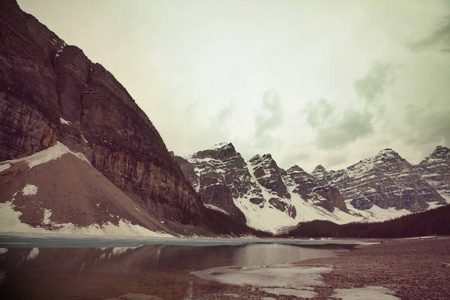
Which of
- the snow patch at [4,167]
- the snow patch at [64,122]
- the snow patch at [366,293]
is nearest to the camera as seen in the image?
the snow patch at [366,293]

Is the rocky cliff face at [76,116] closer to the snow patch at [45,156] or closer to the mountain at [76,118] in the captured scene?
the mountain at [76,118]

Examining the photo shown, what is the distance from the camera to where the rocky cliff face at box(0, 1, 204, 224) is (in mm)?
62062

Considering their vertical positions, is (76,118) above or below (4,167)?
above

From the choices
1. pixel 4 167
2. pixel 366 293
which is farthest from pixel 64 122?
pixel 366 293

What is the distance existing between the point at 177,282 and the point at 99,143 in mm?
83583

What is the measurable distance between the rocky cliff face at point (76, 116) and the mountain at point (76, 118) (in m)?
0.20

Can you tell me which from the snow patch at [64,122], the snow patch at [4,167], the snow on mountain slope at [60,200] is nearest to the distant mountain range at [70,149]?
the snow patch at [4,167]

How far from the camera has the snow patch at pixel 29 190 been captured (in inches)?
1779

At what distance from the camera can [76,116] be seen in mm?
87938

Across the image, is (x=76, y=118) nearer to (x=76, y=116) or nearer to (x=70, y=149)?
(x=76, y=116)

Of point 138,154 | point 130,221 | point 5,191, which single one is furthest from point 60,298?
point 138,154

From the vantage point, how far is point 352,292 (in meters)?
12.1

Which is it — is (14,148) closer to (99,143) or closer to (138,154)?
(99,143)

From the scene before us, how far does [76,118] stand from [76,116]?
1030mm
